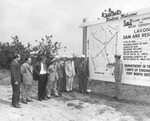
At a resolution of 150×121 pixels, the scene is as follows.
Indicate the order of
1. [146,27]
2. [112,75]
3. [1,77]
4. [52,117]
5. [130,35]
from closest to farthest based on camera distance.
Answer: [52,117] < [146,27] < [130,35] < [112,75] < [1,77]

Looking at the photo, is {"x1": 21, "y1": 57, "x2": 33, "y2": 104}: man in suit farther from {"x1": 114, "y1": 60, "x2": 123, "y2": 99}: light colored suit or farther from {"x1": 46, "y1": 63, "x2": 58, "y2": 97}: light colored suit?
{"x1": 114, "y1": 60, "x2": 123, "y2": 99}: light colored suit

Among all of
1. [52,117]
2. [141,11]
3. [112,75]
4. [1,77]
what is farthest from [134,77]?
[1,77]

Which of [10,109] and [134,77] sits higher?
[134,77]

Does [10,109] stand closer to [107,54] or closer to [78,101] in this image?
[78,101]

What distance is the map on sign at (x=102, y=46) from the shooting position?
31.0ft

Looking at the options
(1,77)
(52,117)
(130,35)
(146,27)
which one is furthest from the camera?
(1,77)

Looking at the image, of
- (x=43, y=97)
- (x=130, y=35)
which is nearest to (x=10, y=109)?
(x=43, y=97)

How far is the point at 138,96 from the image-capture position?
1000 cm

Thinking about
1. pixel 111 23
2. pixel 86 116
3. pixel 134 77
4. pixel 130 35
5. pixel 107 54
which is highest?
pixel 111 23

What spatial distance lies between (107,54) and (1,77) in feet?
28.8

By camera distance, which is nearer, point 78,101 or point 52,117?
point 52,117

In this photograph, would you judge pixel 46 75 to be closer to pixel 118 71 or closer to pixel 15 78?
pixel 15 78

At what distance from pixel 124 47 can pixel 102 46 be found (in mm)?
1275

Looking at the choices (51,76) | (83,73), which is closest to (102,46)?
(83,73)
